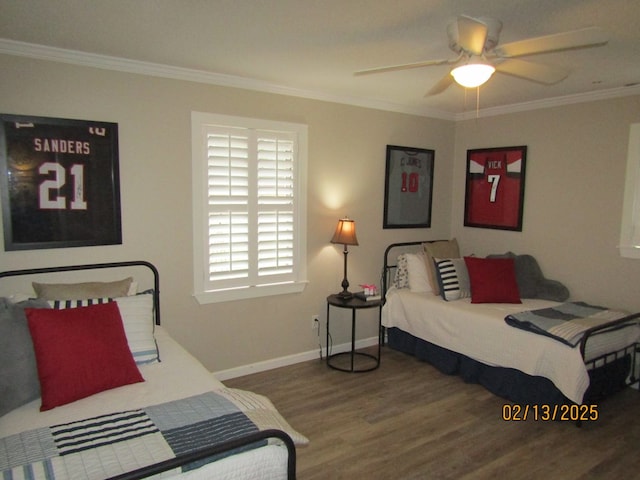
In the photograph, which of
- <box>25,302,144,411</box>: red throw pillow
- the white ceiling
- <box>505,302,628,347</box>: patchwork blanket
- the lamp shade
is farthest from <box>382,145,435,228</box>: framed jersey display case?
<box>25,302,144,411</box>: red throw pillow

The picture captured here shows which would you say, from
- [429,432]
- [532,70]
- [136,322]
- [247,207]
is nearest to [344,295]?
[247,207]

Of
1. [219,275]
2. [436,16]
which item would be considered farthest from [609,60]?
[219,275]

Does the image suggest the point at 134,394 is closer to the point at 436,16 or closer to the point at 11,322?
the point at 11,322

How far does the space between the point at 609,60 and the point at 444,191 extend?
87.9 inches

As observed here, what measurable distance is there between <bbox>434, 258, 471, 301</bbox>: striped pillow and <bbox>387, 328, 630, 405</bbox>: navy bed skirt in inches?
19.4

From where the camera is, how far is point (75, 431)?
1650 millimetres

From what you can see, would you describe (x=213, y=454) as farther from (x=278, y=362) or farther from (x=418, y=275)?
(x=418, y=275)

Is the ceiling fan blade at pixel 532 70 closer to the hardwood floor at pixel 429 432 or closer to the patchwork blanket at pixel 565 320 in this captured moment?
the patchwork blanket at pixel 565 320

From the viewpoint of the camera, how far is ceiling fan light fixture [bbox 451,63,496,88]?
2.01 m

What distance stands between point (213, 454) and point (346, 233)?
8.75ft

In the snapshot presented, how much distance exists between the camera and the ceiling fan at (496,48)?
5.85 ft

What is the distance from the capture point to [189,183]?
3.30m

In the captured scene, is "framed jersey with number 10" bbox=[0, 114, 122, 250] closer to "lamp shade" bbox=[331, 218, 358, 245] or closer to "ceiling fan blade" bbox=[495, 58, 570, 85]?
"lamp shade" bbox=[331, 218, 358, 245]

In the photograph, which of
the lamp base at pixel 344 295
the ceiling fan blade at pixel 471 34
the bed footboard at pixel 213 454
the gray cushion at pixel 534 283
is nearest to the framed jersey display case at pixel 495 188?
the gray cushion at pixel 534 283
